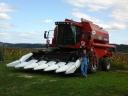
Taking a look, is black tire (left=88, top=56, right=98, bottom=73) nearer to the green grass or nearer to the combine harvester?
the combine harvester

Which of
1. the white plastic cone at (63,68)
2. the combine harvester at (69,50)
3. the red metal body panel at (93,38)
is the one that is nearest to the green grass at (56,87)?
the white plastic cone at (63,68)

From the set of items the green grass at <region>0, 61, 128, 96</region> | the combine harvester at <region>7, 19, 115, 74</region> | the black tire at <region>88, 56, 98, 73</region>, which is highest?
the combine harvester at <region>7, 19, 115, 74</region>

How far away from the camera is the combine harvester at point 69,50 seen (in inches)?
991

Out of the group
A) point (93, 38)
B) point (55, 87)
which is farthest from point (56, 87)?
point (93, 38)

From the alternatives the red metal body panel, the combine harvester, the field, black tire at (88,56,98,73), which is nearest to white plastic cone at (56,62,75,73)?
the combine harvester

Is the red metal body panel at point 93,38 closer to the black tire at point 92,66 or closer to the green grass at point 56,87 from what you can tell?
the black tire at point 92,66

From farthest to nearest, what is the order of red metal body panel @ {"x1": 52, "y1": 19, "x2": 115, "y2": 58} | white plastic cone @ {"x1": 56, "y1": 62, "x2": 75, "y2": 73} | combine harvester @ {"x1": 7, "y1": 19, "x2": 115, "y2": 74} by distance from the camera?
red metal body panel @ {"x1": 52, "y1": 19, "x2": 115, "y2": 58}, combine harvester @ {"x1": 7, "y1": 19, "x2": 115, "y2": 74}, white plastic cone @ {"x1": 56, "y1": 62, "x2": 75, "y2": 73}

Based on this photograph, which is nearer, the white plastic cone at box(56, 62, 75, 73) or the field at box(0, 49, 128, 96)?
the field at box(0, 49, 128, 96)

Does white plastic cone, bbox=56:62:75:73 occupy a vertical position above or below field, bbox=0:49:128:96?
above

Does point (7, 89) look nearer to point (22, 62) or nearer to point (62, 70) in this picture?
point (62, 70)

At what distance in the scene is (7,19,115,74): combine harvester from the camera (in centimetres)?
2517

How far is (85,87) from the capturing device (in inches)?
750

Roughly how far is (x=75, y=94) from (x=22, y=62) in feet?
31.6

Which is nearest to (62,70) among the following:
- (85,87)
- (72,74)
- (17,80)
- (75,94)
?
(72,74)
